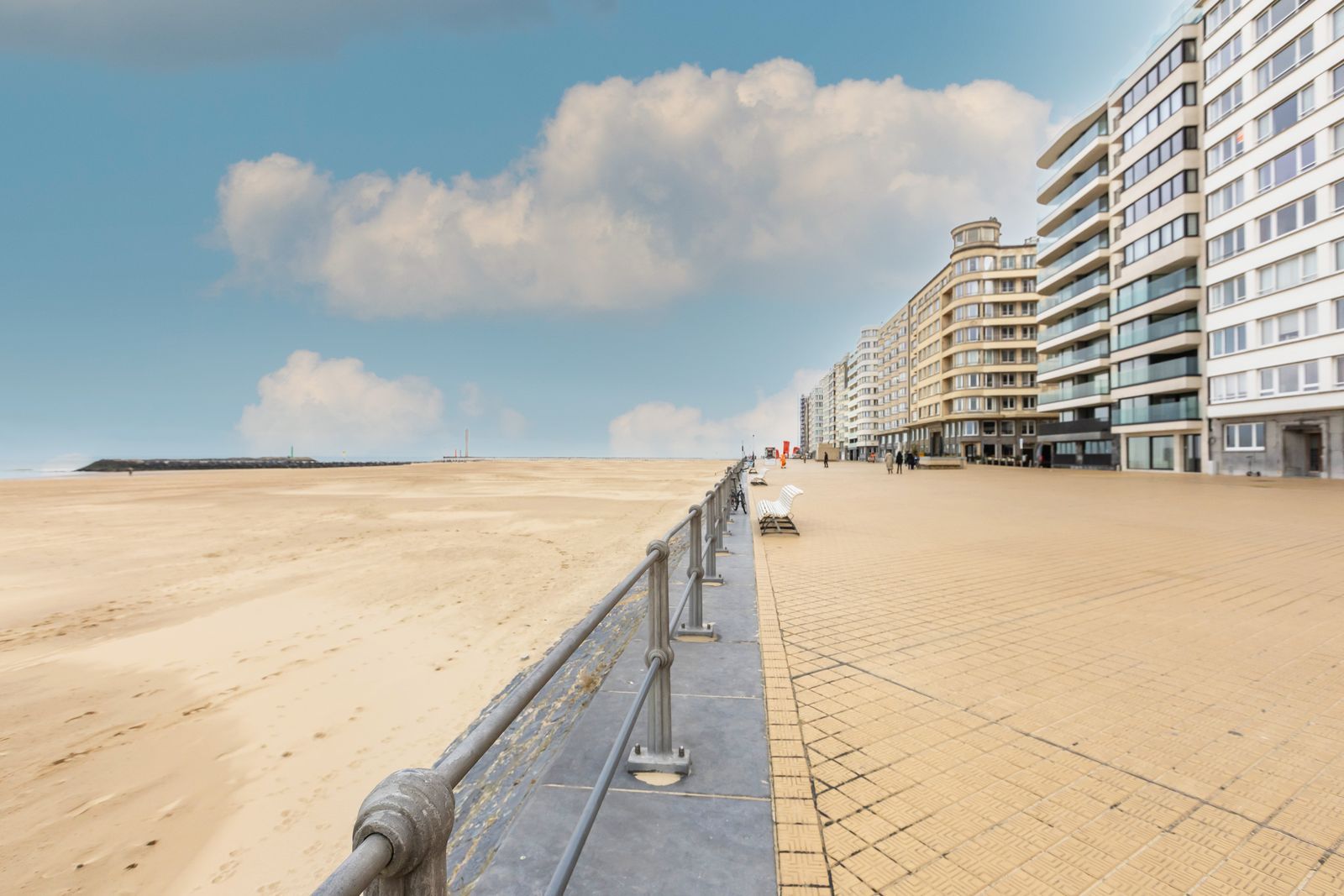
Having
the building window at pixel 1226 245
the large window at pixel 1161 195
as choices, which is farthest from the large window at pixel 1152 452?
the large window at pixel 1161 195

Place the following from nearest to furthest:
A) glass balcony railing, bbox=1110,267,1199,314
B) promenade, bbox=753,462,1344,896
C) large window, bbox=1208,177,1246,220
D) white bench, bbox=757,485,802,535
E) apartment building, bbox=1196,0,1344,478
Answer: promenade, bbox=753,462,1344,896
white bench, bbox=757,485,802,535
apartment building, bbox=1196,0,1344,478
large window, bbox=1208,177,1246,220
glass balcony railing, bbox=1110,267,1199,314

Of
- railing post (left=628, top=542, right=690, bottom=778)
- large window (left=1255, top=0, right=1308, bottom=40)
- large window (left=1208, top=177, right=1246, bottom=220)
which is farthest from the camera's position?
large window (left=1208, top=177, right=1246, bottom=220)

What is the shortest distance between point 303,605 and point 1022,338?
234ft

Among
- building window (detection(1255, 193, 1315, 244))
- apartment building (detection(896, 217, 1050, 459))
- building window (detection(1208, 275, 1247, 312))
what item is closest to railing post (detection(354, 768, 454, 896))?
building window (detection(1255, 193, 1315, 244))

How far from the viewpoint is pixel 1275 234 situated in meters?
29.4

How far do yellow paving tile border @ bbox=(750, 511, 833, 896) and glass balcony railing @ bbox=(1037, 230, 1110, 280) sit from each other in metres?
50.7

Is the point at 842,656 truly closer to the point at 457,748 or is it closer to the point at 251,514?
the point at 457,748

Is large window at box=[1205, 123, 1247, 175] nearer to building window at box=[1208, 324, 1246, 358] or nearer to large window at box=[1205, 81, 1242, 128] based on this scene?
large window at box=[1205, 81, 1242, 128]

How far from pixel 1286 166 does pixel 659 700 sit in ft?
134

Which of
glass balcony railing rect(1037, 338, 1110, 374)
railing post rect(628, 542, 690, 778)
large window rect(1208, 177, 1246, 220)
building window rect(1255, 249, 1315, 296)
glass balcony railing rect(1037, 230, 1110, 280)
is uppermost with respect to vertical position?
glass balcony railing rect(1037, 230, 1110, 280)

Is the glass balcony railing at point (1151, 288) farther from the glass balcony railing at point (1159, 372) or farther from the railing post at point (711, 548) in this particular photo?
the railing post at point (711, 548)

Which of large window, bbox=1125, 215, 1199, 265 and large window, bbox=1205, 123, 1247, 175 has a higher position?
large window, bbox=1205, 123, 1247, 175

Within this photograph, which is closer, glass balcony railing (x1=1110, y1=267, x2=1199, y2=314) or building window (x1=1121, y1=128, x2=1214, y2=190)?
building window (x1=1121, y1=128, x2=1214, y2=190)

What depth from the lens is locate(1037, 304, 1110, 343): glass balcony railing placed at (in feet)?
143
